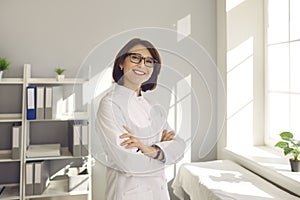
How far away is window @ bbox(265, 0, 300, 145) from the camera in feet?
7.32

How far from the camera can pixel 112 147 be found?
0.98 m

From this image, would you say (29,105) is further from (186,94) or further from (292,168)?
(292,168)

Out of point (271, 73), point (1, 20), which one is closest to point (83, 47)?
point (1, 20)

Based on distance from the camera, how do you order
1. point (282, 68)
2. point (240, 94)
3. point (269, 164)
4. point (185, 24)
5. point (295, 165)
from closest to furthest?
point (295, 165) < point (269, 164) < point (282, 68) < point (240, 94) < point (185, 24)

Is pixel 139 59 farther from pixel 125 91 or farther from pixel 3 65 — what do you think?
pixel 3 65

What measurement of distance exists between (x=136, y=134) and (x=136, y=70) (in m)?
0.19

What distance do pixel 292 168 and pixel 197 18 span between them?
136 centimetres

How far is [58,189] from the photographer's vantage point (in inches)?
89.2

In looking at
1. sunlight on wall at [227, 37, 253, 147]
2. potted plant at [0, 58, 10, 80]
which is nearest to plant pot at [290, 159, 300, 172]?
sunlight on wall at [227, 37, 253, 147]

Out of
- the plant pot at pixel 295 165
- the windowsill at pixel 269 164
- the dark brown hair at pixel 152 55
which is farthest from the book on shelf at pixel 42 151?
the plant pot at pixel 295 165

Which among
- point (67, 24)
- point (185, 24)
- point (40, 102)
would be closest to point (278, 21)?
point (185, 24)

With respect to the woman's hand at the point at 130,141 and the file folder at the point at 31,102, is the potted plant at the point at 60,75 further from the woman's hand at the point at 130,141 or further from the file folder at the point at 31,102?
the woman's hand at the point at 130,141

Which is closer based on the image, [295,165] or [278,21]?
[295,165]

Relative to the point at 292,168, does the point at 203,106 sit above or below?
above
